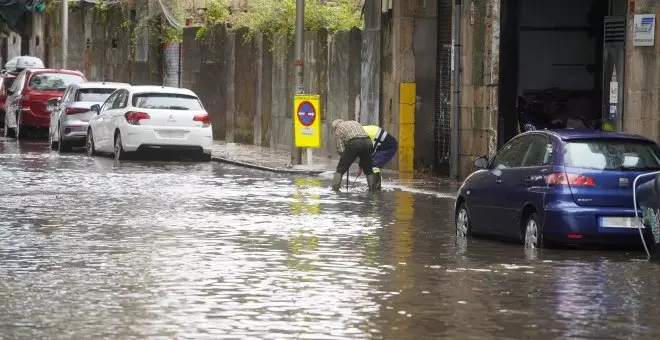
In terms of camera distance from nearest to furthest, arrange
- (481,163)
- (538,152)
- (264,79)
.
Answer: (538,152), (481,163), (264,79)

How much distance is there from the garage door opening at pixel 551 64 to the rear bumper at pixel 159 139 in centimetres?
676

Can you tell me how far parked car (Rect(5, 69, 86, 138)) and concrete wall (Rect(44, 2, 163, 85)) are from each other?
5923 mm

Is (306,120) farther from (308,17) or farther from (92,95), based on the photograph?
(92,95)

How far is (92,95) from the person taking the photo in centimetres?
3678

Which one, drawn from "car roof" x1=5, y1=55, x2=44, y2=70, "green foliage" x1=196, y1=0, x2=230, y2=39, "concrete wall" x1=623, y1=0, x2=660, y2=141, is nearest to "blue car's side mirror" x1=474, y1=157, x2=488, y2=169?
"concrete wall" x1=623, y1=0, x2=660, y2=141

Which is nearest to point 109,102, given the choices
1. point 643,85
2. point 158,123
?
point 158,123

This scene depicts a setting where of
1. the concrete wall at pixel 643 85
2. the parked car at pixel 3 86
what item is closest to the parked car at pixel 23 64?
the parked car at pixel 3 86

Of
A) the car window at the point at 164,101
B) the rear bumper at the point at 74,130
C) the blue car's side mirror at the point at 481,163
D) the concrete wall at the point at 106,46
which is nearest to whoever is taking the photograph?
the blue car's side mirror at the point at 481,163

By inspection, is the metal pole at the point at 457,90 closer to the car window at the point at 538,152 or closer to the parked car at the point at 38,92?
the car window at the point at 538,152

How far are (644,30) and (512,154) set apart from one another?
22.1ft

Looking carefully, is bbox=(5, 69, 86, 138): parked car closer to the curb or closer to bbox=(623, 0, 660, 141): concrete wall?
the curb

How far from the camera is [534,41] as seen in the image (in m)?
29.0

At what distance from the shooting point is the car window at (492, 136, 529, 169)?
17.6 m

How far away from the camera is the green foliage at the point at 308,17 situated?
37375mm
